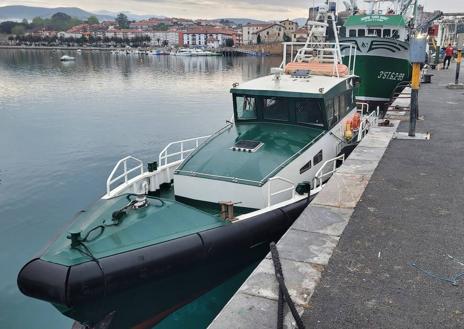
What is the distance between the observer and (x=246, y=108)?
9.95 m

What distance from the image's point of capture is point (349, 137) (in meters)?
10.2

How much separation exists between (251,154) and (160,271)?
317 centimetres

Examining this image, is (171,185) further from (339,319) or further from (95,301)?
(339,319)

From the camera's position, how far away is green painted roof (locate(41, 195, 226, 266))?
584 centimetres

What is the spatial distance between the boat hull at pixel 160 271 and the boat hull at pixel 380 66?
1686 cm

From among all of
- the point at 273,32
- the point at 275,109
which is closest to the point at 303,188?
the point at 275,109

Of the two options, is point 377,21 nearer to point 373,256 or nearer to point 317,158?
point 317,158

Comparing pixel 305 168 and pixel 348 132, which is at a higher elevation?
pixel 348 132

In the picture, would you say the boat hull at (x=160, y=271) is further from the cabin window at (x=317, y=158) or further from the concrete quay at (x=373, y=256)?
the cabin window at (x=317, y=158)

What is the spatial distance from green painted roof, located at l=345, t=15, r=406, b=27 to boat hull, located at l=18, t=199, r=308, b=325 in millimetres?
19929

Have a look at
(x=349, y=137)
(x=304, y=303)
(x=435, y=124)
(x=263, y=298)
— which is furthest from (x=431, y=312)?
(x=435, y=124)

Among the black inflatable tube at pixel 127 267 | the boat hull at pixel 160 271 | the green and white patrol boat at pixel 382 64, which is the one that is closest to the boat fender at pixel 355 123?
the boat hull at pixel 160 271

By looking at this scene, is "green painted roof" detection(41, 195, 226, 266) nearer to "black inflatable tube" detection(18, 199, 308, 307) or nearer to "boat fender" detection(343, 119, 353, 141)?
"black inflatable tube" detection(18, 199, 308, 307)

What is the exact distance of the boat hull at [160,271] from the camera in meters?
5.50
